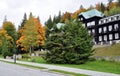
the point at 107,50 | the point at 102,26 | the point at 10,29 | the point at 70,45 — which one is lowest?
the point at 107,50

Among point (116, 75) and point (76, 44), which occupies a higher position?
point (76, 44)

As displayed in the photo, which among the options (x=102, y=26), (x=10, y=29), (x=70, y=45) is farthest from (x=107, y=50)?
(x=10, y=29)

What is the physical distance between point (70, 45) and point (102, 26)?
112 ft

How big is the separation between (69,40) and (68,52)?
7.45ft

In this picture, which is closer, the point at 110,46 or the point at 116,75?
the point at 116,75

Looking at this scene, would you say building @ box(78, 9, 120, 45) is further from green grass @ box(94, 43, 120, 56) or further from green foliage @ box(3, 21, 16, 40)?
green foliage @ box(3, 21, 16, 40)

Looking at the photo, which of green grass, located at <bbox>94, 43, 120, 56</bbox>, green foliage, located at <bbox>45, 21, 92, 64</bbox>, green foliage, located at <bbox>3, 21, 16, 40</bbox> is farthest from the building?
green foliage, located at <bbox>3, 21, 16, 40</bbox>

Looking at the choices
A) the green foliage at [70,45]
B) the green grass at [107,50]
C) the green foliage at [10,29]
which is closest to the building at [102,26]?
the green grass at [107,50]

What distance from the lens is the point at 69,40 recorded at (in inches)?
1697

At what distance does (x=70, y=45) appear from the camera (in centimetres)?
4222

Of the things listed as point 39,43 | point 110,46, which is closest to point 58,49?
point 110,46

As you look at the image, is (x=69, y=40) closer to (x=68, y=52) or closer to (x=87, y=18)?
(x=68, y=52)

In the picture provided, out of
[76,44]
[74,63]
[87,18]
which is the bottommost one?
[74,63]

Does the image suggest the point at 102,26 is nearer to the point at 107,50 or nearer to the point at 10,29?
the point at 107,50
